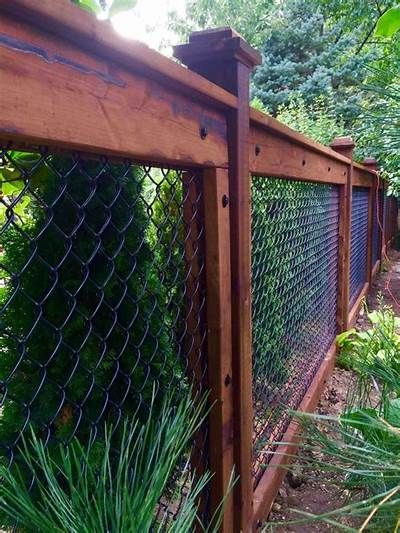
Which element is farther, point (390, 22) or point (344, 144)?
point (344, 144)

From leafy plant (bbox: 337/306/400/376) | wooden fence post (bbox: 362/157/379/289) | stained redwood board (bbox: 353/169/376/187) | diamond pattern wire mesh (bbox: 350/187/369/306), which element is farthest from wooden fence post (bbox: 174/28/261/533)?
wooden fence post (bbox: 362/157/379/289)

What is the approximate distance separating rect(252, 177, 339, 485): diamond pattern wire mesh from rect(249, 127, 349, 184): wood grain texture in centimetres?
14

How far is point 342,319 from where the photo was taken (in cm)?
440

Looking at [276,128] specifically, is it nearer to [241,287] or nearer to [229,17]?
[241,287]

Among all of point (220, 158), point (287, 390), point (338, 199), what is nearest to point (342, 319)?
point (338, 199)

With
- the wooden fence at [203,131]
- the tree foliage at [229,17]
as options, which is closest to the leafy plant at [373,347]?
the wooden fence at [203,131]

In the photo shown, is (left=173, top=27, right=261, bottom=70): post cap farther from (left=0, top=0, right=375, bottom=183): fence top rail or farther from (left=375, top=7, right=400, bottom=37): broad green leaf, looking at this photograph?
(left=375, top=7, right=400, bottom=37): broad green leaf

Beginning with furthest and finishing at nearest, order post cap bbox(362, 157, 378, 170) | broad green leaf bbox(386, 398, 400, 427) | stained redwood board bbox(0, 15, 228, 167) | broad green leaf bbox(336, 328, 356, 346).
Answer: post cap bbox(362, 157, 378, 170)
broad green leaf bbox(336, 328, 356, 346)
broad green leaf bbox(386, 398, 400, 427)
stained redwood board bbox(0, 15, 228, 167)

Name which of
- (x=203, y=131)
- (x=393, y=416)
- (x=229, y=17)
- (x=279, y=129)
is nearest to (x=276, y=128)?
(x=279, y=129)

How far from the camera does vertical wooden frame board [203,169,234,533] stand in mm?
1405

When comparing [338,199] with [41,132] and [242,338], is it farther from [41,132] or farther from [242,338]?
[41,132]

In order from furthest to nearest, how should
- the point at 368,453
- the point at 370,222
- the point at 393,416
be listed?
the point at 370,222 → the point at 393,416 → the point at 368,453

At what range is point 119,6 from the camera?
51.5 inches

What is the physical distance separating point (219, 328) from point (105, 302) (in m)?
0.36
